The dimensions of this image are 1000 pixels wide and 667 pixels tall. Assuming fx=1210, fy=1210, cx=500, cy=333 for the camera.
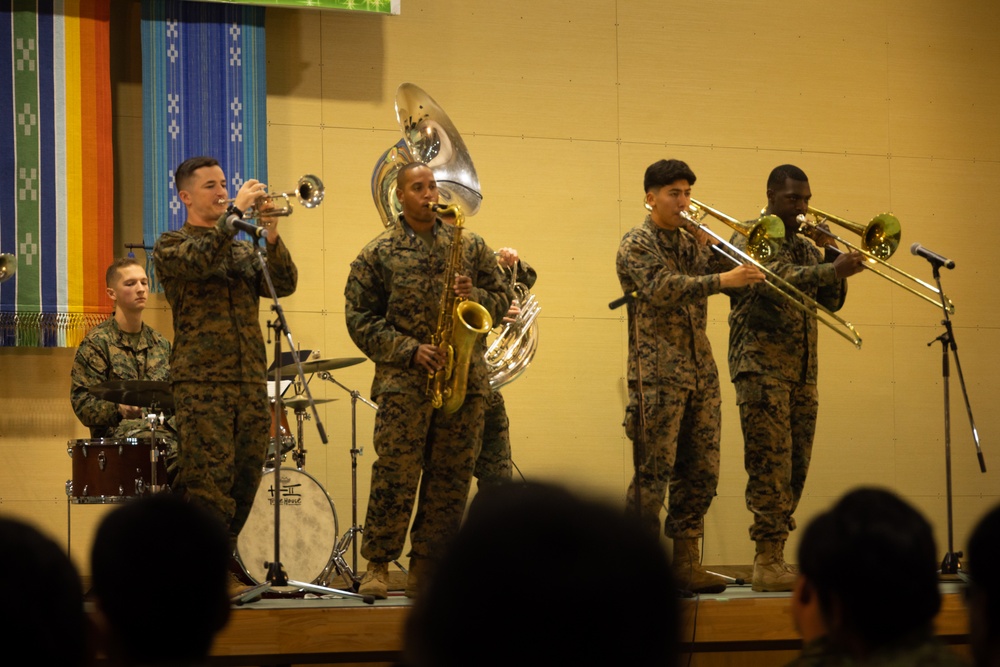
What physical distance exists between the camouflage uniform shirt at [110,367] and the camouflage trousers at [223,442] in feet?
3.96

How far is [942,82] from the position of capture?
8.05 m

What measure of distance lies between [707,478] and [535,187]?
2.86 m

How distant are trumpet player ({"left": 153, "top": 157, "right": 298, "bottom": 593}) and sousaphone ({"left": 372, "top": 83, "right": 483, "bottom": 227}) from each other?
1.13 meters

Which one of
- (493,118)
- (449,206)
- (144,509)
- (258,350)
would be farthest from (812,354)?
(144,509)

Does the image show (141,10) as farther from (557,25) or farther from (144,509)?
(144,509)

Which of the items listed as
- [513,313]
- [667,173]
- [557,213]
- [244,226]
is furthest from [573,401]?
[244,226]

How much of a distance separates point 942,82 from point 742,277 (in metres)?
4.03

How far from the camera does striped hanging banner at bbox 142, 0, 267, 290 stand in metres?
6.68

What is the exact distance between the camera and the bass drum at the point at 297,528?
5.80m

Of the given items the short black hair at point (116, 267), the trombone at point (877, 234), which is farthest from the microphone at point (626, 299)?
the short black hair at point (116, 267)

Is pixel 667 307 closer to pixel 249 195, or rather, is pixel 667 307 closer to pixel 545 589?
pixel 249 195

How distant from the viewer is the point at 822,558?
1.87m

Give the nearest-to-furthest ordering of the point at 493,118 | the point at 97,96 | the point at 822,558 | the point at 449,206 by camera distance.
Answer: the point at 822,558
the point at 449,206
the point at 97,96
the point at 493,118

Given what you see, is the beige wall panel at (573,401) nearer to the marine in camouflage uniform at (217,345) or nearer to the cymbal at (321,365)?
the cymbal at (321,365)
